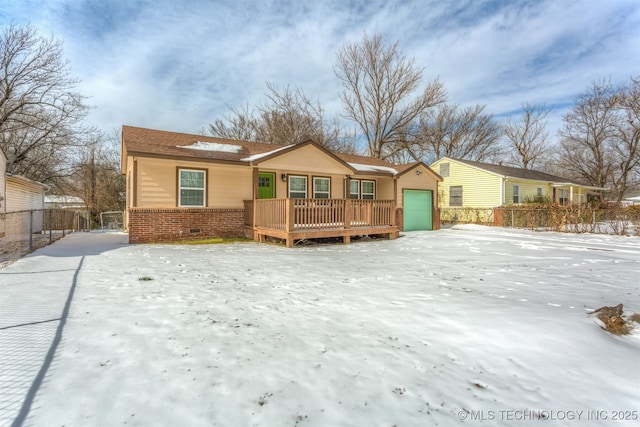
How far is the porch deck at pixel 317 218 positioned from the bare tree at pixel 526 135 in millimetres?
30755

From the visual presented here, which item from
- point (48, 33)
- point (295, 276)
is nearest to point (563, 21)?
point (295, 276)

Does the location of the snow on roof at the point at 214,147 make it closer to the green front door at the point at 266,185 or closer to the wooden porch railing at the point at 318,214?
the green front door at the point at 266,185

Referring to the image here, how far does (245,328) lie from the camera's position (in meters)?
3.37

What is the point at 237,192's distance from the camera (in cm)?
1197

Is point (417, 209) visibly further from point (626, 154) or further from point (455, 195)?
point (626, 154)

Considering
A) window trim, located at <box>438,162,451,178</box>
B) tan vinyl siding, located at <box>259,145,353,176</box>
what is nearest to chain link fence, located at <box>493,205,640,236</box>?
window trim, located at <box>438,162,451,178</box>

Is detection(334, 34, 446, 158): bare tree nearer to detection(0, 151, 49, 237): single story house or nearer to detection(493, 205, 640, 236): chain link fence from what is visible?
detection(493, 205, 640, 236): chain link fence

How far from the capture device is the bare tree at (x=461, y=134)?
32.8 metres

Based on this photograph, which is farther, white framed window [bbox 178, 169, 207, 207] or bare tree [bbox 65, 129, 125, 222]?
bare tree [bbox 65, 129, 125, 222]

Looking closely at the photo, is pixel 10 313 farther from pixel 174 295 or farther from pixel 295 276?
pixel 295 276

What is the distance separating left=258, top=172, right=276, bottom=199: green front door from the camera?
12516mm

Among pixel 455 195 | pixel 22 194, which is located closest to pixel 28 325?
pixel 22 194

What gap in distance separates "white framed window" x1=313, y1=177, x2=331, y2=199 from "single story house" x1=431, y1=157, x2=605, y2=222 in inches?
425

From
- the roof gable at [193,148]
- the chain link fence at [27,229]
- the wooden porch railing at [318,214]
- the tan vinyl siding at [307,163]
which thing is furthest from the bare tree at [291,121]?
the wooden porch railing at [318,214]
